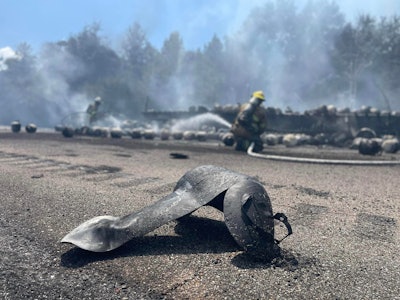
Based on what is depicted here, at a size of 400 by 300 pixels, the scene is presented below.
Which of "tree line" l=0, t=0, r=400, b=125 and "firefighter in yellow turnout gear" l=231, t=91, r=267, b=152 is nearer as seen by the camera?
"firefighter in yellow turnout gear" l=231, t=91, r=267, b=152

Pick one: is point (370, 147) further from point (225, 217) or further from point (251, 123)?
point (225, 217)

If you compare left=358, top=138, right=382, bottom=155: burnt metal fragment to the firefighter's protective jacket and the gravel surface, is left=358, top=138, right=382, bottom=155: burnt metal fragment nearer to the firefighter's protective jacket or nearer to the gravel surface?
the firefighter's protective jacket

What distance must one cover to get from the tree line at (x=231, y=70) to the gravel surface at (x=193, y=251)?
31.9 metres

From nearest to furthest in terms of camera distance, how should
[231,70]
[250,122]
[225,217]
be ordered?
1. [225,217]
2. [250,122]
3. [231,70]

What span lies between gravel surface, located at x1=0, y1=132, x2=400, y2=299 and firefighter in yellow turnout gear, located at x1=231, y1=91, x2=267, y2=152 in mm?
5187

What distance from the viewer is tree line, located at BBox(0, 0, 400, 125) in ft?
120

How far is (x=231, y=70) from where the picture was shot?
5025cm

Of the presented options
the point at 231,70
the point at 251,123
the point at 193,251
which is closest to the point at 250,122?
the point at 251,123

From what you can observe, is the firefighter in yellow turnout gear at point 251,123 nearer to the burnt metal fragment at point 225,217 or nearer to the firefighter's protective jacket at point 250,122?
the firefighter's protective jacket at point 250,122

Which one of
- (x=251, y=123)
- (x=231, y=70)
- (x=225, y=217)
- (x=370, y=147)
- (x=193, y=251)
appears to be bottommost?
(x=193, y=251)

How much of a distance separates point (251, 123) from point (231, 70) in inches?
1610

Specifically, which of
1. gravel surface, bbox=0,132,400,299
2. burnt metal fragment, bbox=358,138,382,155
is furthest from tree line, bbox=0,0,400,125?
gravel surface, bbox=0,132,400,299

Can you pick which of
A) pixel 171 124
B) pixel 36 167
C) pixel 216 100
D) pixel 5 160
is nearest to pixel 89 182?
pixel 36 167

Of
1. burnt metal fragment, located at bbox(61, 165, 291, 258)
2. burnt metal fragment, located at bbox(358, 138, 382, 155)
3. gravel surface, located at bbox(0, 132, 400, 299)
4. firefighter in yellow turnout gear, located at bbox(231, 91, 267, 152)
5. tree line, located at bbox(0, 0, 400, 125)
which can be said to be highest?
tree line, located at bbox(0, 0, 400, 125)
